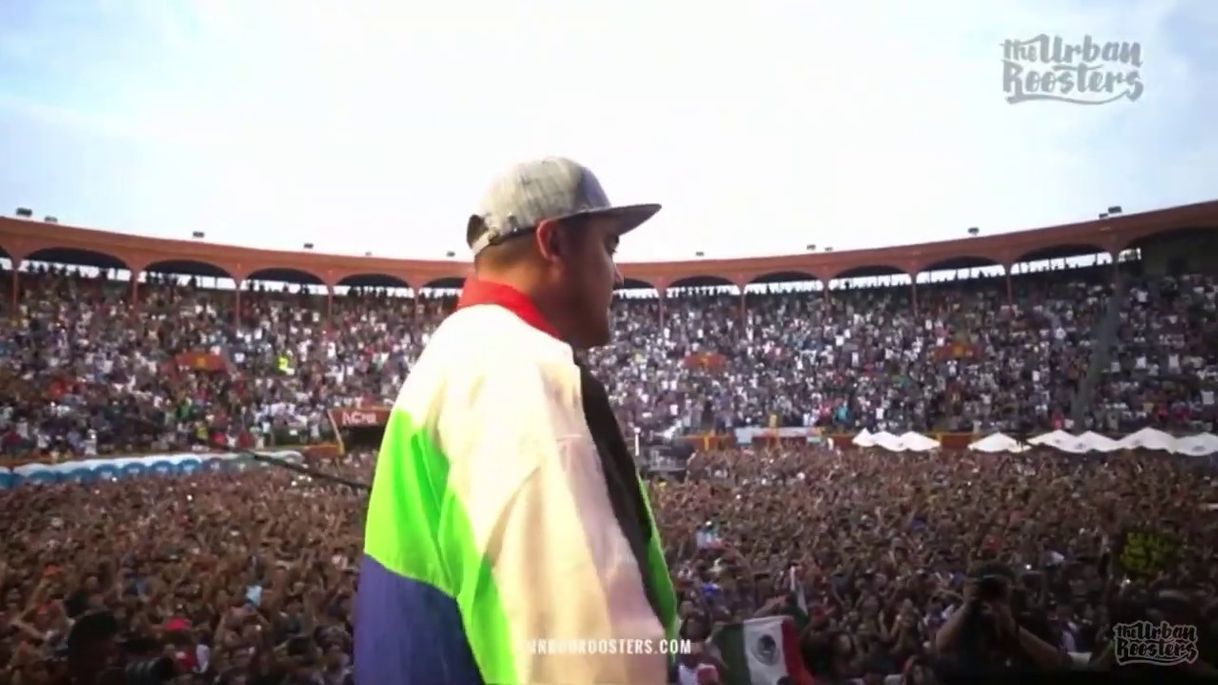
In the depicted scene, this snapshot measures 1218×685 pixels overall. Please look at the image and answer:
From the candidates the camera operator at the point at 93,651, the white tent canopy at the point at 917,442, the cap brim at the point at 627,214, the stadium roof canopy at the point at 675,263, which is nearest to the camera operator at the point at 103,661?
the camera operator at the point at 93,651

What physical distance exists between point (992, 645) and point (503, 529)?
4.15 metres

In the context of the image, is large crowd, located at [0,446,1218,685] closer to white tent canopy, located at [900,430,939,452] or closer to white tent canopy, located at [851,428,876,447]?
white tent canopy, located at [900,430,939,452]

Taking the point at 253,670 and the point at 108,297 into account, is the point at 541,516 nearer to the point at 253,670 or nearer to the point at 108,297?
the point at 253,670

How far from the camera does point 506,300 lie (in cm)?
104

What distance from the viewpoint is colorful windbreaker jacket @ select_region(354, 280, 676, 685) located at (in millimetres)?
852

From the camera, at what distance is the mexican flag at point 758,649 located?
3.49 meters

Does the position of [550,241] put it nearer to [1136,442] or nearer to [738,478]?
[738,478]

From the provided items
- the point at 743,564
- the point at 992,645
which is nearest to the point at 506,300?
the point at 743,564

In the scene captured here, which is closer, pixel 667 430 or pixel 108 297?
pixel 667 430

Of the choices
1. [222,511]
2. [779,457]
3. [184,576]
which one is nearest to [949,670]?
[779,457]

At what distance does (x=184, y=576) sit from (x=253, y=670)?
124cm

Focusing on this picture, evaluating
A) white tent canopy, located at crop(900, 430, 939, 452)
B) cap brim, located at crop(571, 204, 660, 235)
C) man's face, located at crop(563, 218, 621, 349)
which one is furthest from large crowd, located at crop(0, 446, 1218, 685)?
cap brim, located at crop(571, 204, 660, 235)

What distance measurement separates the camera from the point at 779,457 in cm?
642

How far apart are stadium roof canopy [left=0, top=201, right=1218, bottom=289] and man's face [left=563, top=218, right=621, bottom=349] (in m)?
3.28
